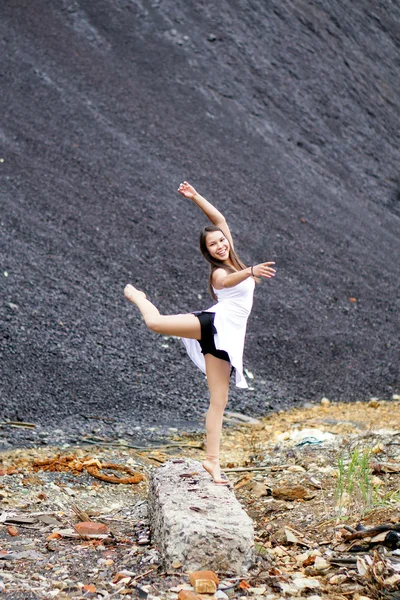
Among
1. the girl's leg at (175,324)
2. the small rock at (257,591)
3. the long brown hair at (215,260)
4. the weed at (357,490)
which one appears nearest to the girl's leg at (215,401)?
the girl's leg at (175,324)

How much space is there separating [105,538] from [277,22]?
18.2 metres

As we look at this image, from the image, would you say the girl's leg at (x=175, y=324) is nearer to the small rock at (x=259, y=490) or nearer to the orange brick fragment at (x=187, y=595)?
the small rock at (x=259, y=490)

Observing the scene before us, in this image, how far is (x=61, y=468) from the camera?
19.7 feet

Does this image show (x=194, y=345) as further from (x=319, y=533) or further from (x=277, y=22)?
(x=277, y=22)

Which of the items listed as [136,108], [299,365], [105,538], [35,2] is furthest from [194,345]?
[35,2]

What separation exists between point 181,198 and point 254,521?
379 inches

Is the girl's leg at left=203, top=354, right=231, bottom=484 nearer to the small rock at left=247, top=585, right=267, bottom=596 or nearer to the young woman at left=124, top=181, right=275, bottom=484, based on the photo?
the young woman at left=124, top=181, right=275, bottom=484

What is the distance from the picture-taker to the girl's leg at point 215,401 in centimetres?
443

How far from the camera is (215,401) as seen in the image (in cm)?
447

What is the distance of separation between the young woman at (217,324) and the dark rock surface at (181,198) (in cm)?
342

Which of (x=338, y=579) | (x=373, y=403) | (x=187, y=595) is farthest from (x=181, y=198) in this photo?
(x=187, y=595)

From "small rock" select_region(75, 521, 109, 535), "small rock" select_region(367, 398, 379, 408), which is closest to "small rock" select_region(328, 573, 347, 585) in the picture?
"small rock" select_region(75, 521, 109, 535)

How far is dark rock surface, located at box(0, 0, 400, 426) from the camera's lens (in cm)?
897

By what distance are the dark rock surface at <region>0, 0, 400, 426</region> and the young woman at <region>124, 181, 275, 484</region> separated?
342cm
